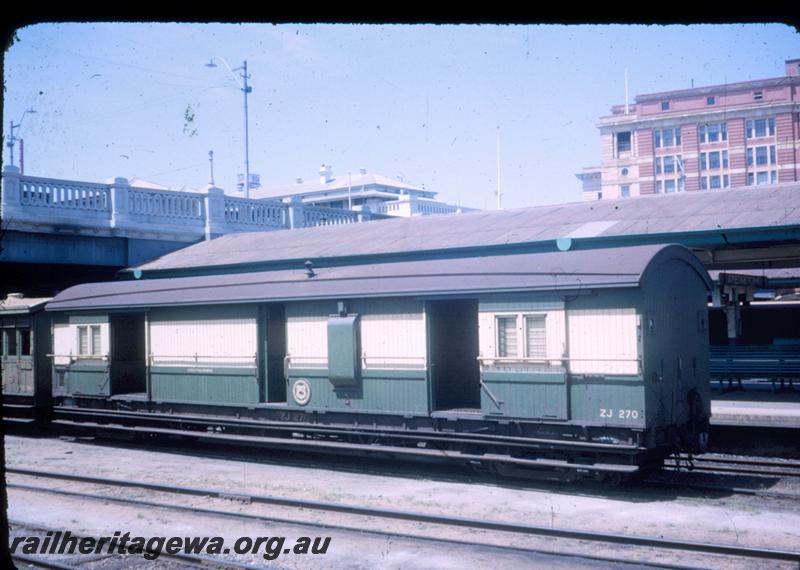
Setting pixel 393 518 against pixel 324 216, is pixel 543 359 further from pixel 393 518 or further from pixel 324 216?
pixel 324 216

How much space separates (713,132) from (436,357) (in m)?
62.4

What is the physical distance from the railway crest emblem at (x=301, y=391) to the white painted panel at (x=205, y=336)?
3.82 feet

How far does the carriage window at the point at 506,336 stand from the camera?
37.9 ft

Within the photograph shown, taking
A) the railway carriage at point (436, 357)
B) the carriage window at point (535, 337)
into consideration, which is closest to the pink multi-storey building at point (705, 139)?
the railway carriage at point (436, 357)

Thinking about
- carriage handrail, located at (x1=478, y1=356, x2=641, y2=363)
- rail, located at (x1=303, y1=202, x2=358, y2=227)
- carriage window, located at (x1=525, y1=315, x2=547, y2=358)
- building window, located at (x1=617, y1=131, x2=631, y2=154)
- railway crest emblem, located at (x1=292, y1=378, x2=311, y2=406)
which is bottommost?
railway crest emblem, located at (x1=292, y1=378, x2=311, y2=406)

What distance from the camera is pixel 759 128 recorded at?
6475 centimetres

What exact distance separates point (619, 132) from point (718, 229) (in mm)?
61803

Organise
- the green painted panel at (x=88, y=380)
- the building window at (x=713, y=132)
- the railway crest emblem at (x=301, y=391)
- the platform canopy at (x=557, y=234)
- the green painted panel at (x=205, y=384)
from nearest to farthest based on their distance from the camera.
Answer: the railway crest emblem at (x=301, y=391) → the green painted panel at (x=205, y=384) → the platform canopy at (x=557, y=234) → the green painted panel at (x=88, y=380) → the building window at (x=713, y=132)

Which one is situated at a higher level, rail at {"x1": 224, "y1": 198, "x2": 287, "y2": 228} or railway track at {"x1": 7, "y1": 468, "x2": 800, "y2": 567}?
rail at {"x1": 224, "y1": 198, "x2": 287, "y2": 228}

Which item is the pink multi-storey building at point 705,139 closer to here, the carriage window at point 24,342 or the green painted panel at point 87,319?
the green painted panel at point 87,319

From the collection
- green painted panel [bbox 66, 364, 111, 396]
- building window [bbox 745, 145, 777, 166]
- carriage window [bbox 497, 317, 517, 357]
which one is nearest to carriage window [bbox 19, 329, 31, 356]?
green painted panel [bbox 66, 364, 111, 396]

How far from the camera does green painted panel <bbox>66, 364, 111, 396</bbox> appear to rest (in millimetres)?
16906

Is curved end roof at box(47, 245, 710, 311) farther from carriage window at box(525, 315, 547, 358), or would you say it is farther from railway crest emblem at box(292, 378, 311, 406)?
railway crest emblem at box(292, 378, 311, 406)

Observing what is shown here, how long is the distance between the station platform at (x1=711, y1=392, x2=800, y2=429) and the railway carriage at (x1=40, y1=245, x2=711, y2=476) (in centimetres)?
294
